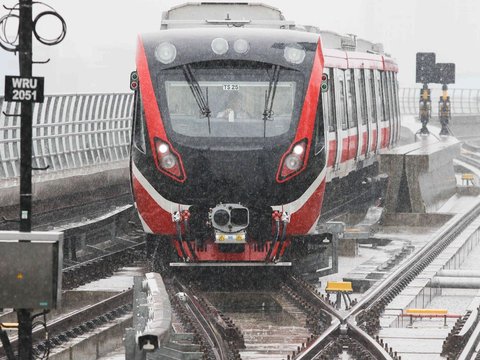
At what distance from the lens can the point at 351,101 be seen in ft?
79.6

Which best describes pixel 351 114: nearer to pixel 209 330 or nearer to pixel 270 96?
pixel 270 96

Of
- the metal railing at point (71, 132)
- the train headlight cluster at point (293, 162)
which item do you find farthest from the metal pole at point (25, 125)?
the metal railing at point (71, 132)

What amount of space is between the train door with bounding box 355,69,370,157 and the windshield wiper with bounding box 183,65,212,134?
22.9 ft

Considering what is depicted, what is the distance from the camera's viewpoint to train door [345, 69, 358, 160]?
78.4ft

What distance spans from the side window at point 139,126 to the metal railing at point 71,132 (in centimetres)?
439

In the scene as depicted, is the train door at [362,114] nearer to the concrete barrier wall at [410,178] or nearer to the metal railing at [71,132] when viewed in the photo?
the concrete barrier wall at [410,178]

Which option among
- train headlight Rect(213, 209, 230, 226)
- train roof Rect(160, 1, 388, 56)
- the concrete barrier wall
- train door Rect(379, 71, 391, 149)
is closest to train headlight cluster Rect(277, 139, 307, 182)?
train headlight Rect(213, 209, 230, 226)

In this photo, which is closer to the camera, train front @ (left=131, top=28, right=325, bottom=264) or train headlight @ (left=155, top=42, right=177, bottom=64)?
train front @ (left=131, top=28, right=325, bottom=264)

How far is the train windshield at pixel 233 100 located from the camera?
59.9 ft

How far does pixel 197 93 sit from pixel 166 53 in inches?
A: 22.6

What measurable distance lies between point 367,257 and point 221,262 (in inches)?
232

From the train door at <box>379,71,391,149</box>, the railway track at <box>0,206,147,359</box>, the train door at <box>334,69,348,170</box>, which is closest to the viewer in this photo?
the railway track at <box>0,206,147,359</box>

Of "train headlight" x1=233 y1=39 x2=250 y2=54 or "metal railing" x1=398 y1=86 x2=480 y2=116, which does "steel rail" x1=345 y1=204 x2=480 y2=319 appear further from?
"metal railing" x1=398 y1=86 x2=480 y2=116

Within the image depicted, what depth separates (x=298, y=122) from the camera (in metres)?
18.2
